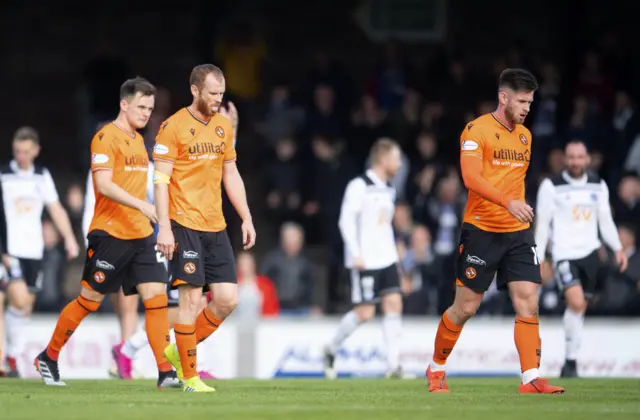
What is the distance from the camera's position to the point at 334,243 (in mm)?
20828

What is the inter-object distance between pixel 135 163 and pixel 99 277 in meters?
1.03

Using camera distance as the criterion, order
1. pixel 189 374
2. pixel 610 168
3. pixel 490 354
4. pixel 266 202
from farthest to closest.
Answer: pixel 266 202
pixel 610 168
pixel 490 354
pixel 189 374

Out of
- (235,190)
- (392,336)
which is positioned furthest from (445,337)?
(392,336)

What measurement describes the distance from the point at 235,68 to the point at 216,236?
12.1 meters

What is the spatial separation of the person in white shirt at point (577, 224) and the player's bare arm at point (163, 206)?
5144 millimetres

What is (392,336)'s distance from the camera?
51.7 ft

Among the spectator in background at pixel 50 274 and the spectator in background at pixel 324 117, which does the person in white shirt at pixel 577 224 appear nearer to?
the spectator in background at pixel 324 117

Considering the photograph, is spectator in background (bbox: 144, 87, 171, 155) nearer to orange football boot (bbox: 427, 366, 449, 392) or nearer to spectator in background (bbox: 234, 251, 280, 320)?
spectator in background (bbox: 234, 251, 280, 320)

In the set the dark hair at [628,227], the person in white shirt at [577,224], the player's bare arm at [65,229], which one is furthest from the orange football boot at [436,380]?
the dark hair at [628,227]

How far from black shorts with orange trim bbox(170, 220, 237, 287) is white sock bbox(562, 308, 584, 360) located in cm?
506

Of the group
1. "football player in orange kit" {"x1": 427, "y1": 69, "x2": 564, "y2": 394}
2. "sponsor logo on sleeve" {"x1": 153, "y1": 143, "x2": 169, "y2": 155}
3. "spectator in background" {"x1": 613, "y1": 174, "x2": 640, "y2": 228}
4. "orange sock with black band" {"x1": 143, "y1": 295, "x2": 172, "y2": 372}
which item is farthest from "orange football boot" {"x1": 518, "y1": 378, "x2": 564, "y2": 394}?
"spectator in background" {"x1": 613, "y1": 174, "x2": 640, "y2": 228}

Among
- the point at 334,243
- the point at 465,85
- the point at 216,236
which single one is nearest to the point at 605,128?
the point at 465,85

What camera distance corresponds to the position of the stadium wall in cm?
1798

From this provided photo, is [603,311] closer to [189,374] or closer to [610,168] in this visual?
[610,168]
